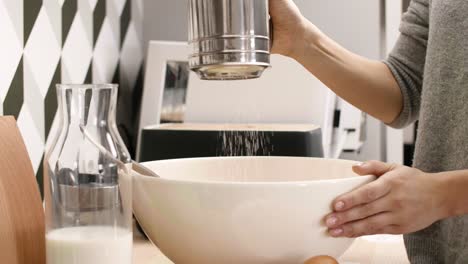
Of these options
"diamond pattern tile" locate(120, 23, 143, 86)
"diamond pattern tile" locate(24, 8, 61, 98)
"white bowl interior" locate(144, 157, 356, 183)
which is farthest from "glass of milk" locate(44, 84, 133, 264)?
"diamond pattern tile" locate(120, 23, 143, 86)

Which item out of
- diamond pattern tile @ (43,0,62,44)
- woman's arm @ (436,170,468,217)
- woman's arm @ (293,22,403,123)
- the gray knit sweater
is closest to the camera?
woman's arm @ (436,170,468,217)

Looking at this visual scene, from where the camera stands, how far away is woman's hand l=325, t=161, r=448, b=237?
690mm

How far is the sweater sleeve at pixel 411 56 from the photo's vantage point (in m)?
1.06

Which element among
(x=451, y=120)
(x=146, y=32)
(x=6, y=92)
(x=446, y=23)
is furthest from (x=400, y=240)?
(x=146, y=32)

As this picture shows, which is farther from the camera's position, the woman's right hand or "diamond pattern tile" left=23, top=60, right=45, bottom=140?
"diamond pattern tile" left=23, top=60, right=45, bottom=140

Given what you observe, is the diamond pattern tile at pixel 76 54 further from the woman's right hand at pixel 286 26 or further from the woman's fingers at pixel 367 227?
the woman's fingers at pixel 367 227

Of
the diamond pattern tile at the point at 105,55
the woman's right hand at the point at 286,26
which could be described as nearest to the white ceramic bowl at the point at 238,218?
the woman's right hand at the point at 286,26

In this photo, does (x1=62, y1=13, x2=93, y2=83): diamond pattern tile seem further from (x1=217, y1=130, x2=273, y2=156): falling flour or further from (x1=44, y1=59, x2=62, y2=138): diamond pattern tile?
(x1=217, y1=130, x2=273, y2=156): falling flour

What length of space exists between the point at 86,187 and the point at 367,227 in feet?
1.04

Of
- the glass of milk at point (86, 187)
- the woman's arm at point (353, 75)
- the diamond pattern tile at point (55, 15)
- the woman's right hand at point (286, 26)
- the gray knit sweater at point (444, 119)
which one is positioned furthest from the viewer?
the diamond pattern tile at point (55, 15)

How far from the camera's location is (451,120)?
2.93 ft

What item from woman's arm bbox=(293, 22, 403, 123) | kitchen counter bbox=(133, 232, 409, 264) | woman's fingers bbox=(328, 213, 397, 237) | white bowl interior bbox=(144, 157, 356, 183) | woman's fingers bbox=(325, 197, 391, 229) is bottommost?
Result: kitchen counter bbox=(133, 232, 409, 264)

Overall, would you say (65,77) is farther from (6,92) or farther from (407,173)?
(407,173)

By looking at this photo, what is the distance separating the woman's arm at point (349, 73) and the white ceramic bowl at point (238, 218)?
17.1 inches
